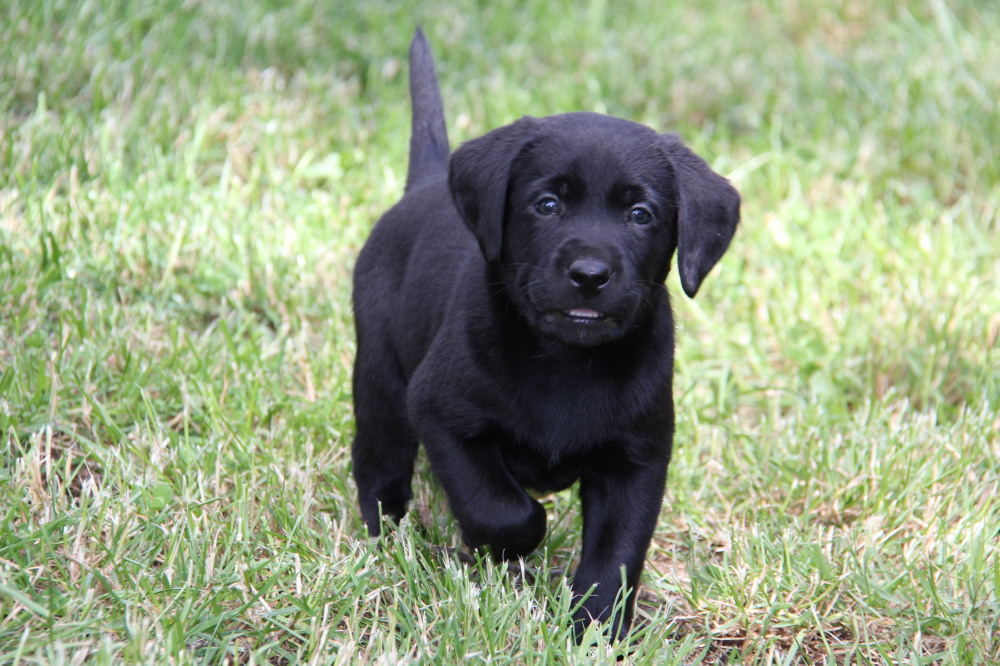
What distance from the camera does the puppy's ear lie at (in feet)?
9.07

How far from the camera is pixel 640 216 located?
109 inches

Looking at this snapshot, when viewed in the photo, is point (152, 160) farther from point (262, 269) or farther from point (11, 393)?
point (11, 393)

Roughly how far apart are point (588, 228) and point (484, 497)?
65 cm

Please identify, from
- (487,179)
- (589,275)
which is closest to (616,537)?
(589,275)

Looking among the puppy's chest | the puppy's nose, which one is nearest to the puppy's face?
the puppy's nose

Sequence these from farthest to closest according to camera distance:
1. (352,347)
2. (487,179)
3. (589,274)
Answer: (352,347) < (487,179) < (589,274)

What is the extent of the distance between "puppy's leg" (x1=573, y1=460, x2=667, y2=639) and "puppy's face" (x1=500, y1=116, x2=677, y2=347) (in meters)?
0.35

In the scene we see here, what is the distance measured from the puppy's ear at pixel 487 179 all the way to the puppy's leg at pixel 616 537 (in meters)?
0.60

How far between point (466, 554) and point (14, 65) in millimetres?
2975

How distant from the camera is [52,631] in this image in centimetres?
229

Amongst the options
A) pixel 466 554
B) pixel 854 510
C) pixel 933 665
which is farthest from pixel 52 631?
pixel 854 510

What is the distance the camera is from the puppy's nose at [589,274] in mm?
2533

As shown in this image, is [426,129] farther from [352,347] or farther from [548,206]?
[548,206]

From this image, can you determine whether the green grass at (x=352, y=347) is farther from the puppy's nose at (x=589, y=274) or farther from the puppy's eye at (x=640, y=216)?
the puppy's eye at (x=640, y=216)
